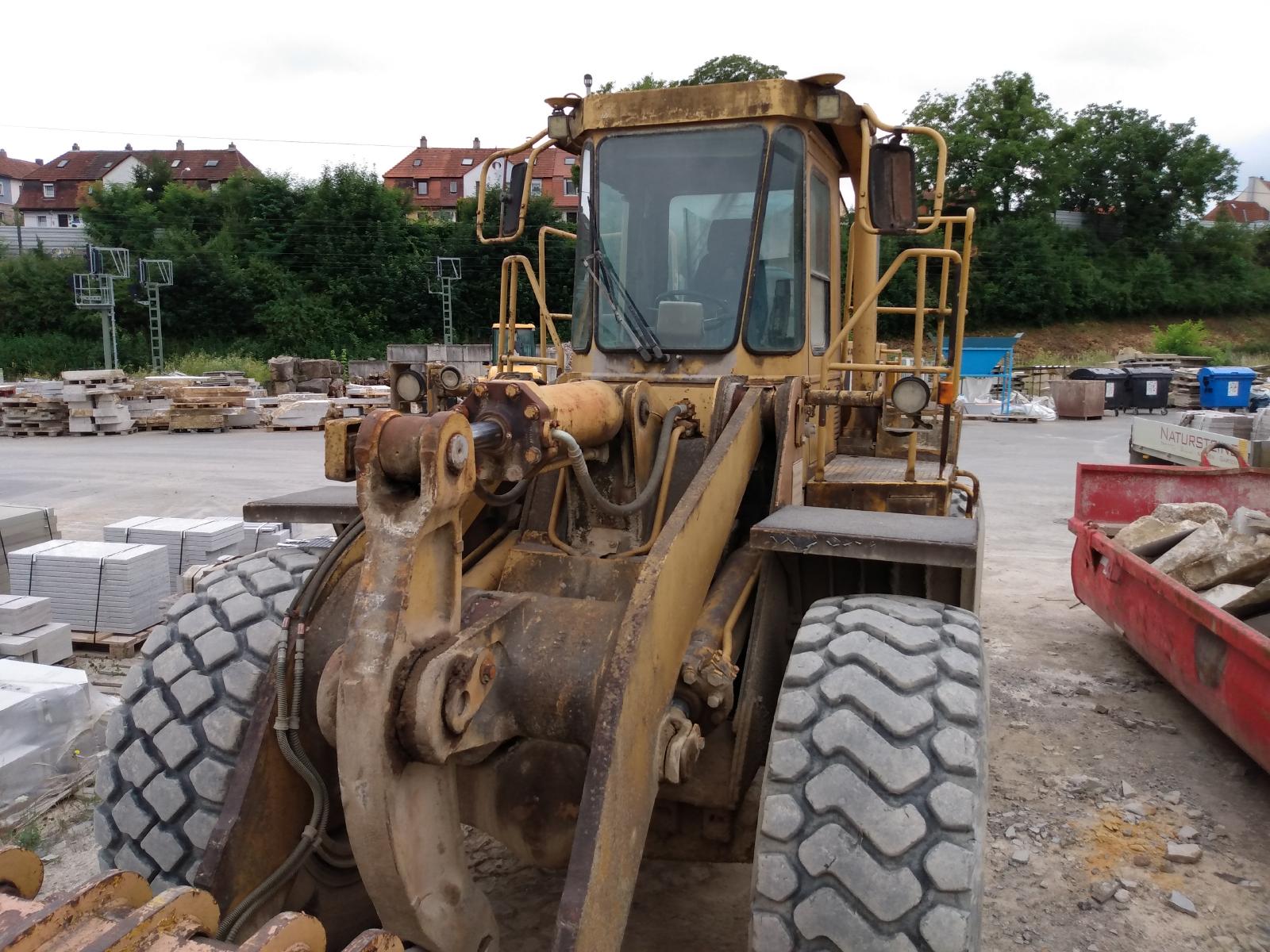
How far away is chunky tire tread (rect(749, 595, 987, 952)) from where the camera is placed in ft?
7.44

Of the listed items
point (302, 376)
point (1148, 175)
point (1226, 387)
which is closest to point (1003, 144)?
point (1148, 175)

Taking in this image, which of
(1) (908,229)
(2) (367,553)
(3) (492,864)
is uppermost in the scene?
(1) (908,229)

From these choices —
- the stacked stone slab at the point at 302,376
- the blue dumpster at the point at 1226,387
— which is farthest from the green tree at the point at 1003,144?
the stacked stone slab at the point at 302,376

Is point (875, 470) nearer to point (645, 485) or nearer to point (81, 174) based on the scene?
point (645, 485)

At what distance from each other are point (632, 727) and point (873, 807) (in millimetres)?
607

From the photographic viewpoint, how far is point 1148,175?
52.3 metres

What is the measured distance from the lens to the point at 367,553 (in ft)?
7.15

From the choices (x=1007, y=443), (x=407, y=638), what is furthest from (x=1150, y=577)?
(x=1007, y=443)

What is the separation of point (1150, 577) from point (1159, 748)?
972 mm

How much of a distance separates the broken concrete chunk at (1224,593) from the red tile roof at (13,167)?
93.5 meters

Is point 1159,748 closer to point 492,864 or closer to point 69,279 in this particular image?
point 492,864

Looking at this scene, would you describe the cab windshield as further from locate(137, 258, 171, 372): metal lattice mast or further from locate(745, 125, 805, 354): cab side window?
locate(137, 258, 171, 372): metal lattice mast

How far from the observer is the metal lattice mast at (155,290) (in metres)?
34.1

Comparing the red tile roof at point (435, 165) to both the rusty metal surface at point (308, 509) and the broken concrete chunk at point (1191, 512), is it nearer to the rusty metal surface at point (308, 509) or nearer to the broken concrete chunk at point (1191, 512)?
the broken concrete chunk at point (1191, 512)
